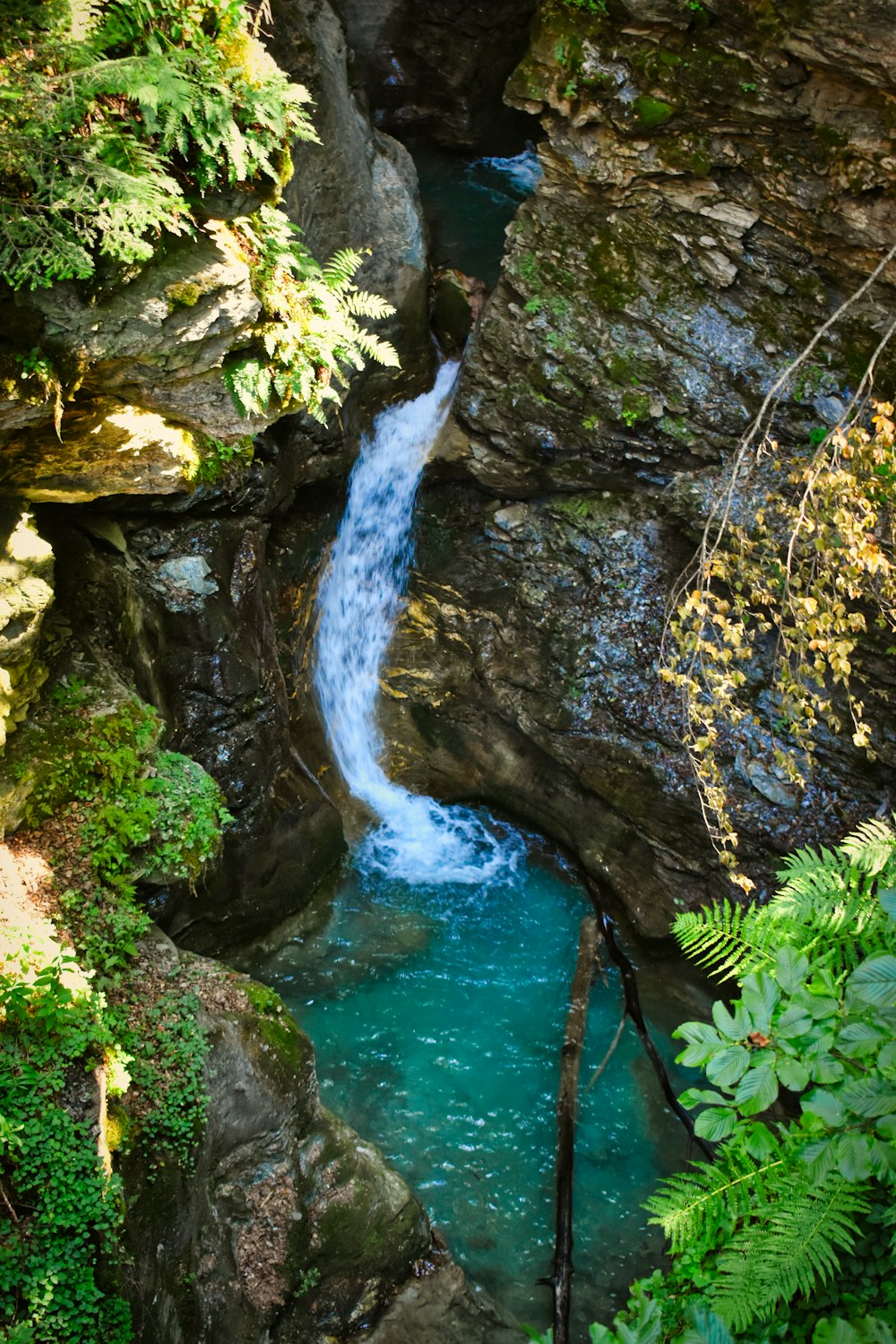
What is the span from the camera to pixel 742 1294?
8.65 ft

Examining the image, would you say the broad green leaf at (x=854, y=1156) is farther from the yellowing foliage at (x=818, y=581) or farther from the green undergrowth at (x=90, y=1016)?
the green undergrowth at (x=90, y=1016)

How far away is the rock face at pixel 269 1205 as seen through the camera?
4637mm

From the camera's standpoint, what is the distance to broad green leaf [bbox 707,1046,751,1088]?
2.49 metres

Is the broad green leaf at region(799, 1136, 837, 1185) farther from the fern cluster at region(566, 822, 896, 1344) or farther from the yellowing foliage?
the yellowing foliage

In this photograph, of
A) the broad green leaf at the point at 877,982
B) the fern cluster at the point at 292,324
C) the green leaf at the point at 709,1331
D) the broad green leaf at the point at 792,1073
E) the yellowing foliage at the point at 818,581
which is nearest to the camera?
the green leaf at the point at 709,1331

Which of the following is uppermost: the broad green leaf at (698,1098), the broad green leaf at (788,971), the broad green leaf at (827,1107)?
the broad green leaf at (788,971)

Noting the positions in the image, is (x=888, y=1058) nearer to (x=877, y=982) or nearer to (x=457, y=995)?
(x=877, y=982)

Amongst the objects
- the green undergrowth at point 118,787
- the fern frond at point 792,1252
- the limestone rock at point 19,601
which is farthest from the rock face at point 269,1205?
the fern frond at point 792,1252

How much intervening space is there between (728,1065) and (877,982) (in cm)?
54

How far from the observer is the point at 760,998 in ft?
8.24

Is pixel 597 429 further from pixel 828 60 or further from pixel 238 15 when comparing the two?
pixel 238 15

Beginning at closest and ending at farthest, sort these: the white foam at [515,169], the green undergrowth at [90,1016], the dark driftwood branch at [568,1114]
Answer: the green undergrowth at [90,1016] → the dark driftwood branch at [568,1114] → the white foam at [515,169]

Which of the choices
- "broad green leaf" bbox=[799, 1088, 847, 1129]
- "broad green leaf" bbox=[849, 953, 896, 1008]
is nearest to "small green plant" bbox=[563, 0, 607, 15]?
"broad green leaf" bbox=[849, 953, 896, 1008]

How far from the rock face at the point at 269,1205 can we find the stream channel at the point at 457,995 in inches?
48.6
